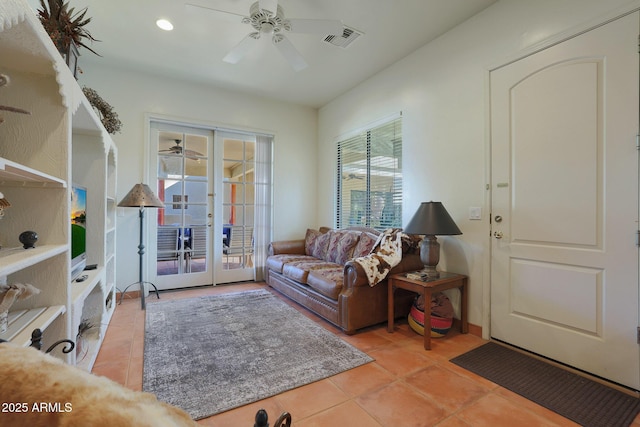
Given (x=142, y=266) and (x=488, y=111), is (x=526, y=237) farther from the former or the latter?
(x=142, y=266)

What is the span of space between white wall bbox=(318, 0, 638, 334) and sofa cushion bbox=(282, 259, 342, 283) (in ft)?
3.80

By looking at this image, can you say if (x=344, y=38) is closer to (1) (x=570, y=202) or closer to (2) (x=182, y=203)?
(1) (x=570, y=202)

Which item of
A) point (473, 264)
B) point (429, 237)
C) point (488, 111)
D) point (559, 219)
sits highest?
point (488, 111)

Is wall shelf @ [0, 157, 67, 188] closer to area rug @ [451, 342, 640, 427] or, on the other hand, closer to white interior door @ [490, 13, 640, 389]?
area rug @ [451, 342, 640, 427]

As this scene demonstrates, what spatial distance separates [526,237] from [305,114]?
12.3 ft

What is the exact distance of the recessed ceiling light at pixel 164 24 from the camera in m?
2.64

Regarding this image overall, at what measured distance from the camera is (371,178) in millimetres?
3793

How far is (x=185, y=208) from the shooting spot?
4027mm

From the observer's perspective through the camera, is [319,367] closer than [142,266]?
Yes

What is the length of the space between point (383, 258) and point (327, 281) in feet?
1.95

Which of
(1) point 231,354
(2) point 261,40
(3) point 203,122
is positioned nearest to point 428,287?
(1) point 231,354

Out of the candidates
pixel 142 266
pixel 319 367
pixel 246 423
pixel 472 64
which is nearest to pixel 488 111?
pixel 472 64

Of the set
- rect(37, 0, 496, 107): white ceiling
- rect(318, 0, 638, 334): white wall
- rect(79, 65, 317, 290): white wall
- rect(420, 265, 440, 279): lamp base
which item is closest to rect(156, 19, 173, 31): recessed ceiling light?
rect(37, 0, 496, 107): white ceiling

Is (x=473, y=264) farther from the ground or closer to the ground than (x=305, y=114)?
closer to the ground
